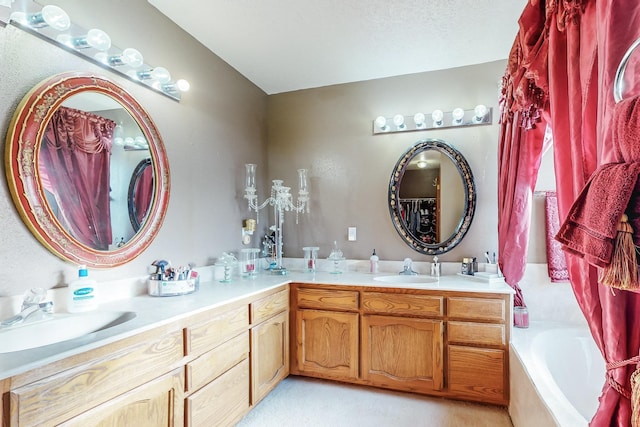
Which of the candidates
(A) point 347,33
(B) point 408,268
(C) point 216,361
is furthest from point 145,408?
(A) point 347,33

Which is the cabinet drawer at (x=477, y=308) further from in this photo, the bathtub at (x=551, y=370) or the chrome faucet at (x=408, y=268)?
the chrome faucet at (x=408, y=268)

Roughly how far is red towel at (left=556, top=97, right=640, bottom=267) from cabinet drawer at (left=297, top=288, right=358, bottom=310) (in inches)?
71.4

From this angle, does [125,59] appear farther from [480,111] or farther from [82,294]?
[480,111]

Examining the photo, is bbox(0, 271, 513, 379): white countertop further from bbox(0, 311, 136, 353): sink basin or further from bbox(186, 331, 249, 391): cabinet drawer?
bbox(186, 331, 249, 391): cabinet drawer

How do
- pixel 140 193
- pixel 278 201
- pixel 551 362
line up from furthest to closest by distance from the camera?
pixel 278 201
pixel 551 362
pixel 140 193

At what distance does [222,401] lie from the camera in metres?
1.82

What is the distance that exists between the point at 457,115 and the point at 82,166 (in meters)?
2.67

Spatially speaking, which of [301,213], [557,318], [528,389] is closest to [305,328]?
[301,213]

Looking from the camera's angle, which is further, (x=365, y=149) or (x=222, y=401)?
(x=365, y=149)

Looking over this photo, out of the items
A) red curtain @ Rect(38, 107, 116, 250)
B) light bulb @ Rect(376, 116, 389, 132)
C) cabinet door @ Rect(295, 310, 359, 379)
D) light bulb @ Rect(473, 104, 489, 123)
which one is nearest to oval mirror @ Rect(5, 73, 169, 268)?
red curtain @ Rect(38, 107, 116, 250)

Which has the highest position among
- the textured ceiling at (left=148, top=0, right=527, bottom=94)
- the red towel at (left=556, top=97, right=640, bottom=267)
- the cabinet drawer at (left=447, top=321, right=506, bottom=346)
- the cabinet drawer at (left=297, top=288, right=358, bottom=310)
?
the textured ceiling at (left=148, top=0, right=527, bottom=94)

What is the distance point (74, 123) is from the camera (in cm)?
162

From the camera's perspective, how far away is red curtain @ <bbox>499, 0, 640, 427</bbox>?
0.83 m

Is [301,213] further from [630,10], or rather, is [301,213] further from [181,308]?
[630,10]
